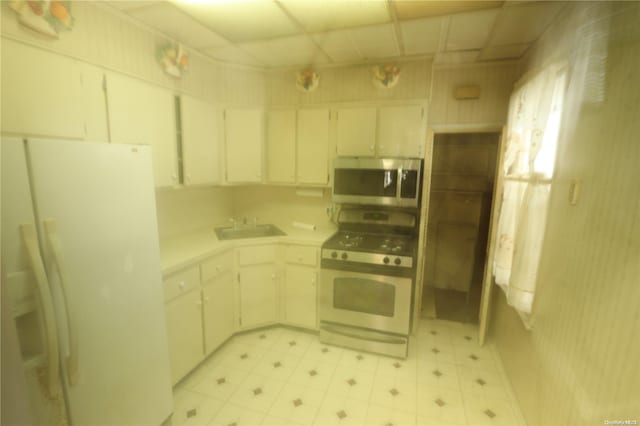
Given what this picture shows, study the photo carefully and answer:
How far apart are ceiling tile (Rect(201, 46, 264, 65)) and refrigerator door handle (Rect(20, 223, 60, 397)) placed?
2079 mm

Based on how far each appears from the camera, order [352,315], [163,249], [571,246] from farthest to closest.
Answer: [352,315] < [163,249] < [571,246]

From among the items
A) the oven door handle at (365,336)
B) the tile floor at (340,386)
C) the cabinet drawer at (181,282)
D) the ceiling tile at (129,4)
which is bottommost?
the tile floor at (340,386)

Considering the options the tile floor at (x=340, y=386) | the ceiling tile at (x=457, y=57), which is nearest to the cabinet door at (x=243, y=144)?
the tile floor at (x=340, y=386)

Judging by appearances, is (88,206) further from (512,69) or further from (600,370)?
(512,69)

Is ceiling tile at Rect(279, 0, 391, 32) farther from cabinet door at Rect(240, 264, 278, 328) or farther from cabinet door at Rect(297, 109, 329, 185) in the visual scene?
cabinet door at Rect(240, 264, 278, 328)

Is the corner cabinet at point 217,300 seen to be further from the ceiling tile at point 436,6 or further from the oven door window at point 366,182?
the ceiling tile at point 436,6

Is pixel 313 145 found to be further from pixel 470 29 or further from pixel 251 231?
pixel 470 29

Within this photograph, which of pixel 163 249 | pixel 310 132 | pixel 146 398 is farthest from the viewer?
pixel 310 132

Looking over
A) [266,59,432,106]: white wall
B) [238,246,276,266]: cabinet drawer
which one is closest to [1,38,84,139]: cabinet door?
[238,246,276,266]: cabinet drawer

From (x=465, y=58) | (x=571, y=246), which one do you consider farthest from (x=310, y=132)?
(x=571, y=246)

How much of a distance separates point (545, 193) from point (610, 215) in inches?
21.1

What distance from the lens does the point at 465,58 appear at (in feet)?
8.66

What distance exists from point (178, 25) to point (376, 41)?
4.94 ft

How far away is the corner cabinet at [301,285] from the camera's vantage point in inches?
106
